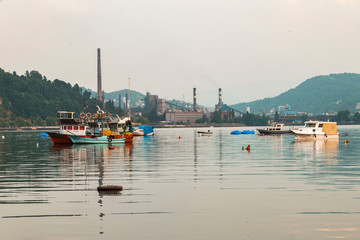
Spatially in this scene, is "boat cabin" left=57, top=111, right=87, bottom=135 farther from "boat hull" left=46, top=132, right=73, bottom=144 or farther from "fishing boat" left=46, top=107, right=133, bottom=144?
"boat hull" left=46, top=132, right=73, bottom=144

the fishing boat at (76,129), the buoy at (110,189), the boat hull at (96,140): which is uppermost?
the fishing boat at (76,129)

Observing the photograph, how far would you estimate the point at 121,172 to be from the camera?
153 ft

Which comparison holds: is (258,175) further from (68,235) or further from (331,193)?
(68,235)

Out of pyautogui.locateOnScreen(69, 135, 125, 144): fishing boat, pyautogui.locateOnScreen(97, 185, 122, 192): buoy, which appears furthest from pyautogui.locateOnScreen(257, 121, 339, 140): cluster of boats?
pyautogui.locateOnScreen(97, 185, 122, 192): buoy

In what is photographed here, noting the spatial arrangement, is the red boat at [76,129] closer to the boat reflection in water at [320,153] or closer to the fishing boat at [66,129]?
the fishing boat at [66,129]

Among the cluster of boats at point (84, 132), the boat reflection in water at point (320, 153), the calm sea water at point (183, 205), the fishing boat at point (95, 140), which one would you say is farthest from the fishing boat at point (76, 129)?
the calm sea water at point (183, 205)

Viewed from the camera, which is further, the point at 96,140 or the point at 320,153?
the point at 96,140

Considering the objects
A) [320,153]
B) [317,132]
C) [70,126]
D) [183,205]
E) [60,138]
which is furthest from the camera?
[317,132]

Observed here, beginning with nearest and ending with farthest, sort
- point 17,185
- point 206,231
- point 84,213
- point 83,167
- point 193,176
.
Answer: point 206,231 < point 84,213 < point 17,185 < point 193,176 < point 83,167

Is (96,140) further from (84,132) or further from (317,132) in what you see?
(317,132)

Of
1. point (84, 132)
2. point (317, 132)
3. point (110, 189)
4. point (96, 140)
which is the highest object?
point (84, 132)

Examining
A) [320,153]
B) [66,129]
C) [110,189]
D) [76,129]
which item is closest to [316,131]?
[320,153]

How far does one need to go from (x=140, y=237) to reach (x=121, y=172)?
27.1 m

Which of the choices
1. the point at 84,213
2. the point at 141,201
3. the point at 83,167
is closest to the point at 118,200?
the point at 141,201
